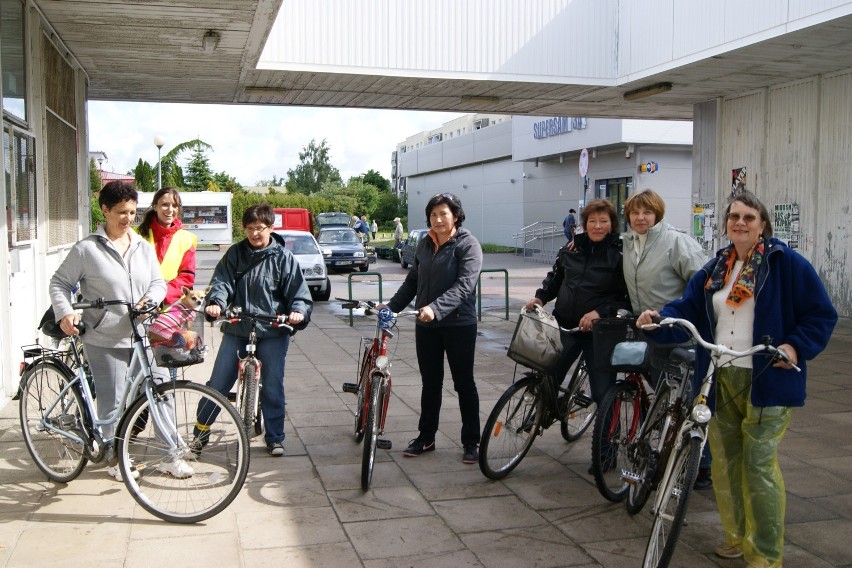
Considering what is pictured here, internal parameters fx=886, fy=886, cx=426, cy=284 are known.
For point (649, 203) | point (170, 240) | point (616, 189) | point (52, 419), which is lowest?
point (52, 419)

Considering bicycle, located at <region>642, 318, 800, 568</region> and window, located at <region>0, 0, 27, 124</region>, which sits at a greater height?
window, located at <region>0, 0, 27, 124</region>

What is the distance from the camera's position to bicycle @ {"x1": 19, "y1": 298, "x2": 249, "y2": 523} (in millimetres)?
4691

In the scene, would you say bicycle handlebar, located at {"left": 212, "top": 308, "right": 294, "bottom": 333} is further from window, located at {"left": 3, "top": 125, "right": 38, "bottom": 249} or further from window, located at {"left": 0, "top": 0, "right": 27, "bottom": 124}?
window, located at {"left": 0, "top": 0, "right": 27, "bottom": 124}

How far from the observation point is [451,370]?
5.96 metres

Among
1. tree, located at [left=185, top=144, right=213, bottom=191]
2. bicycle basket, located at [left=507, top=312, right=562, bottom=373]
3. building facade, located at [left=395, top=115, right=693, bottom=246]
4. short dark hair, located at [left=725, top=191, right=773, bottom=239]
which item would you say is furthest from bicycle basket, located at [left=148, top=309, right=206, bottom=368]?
tree, located at [left=185, top=144, right=213, bottom=191]

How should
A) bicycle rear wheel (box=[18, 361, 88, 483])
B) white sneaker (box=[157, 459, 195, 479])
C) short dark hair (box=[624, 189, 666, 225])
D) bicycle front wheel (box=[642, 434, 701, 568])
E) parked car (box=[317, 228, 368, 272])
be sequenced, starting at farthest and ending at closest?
parked car (box=[317, 228, 368, 272])
short dark hair (box=[624, 189, 666, 225])
bicycle rear wheel (box=[18, 361, 88, 483])
white sneaker (box=[157, 459, 195, 479])
bicycle front wheel (box=[642, 434, 701, 568])

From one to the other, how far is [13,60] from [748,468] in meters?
7.20

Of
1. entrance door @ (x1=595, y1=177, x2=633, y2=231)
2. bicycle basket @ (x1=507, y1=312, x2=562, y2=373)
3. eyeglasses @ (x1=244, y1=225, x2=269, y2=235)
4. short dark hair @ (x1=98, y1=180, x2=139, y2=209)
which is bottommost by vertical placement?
bicycle basket @ (x1=507, y1=312, x2=562, y2=373)

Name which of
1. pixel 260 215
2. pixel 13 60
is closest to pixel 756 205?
pixel 260 215

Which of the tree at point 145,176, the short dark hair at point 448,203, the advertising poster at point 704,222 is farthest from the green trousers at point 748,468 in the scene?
the tree at point 145,176

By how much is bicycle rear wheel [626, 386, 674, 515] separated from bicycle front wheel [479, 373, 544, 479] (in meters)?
0.79

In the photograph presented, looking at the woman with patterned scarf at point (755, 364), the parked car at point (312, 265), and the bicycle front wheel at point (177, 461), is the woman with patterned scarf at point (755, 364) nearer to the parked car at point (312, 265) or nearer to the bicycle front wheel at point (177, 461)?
the bicycle front wheel at point (177, 461)

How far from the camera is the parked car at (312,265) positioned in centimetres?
1855

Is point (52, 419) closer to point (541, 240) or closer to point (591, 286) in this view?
point (591, 286)
